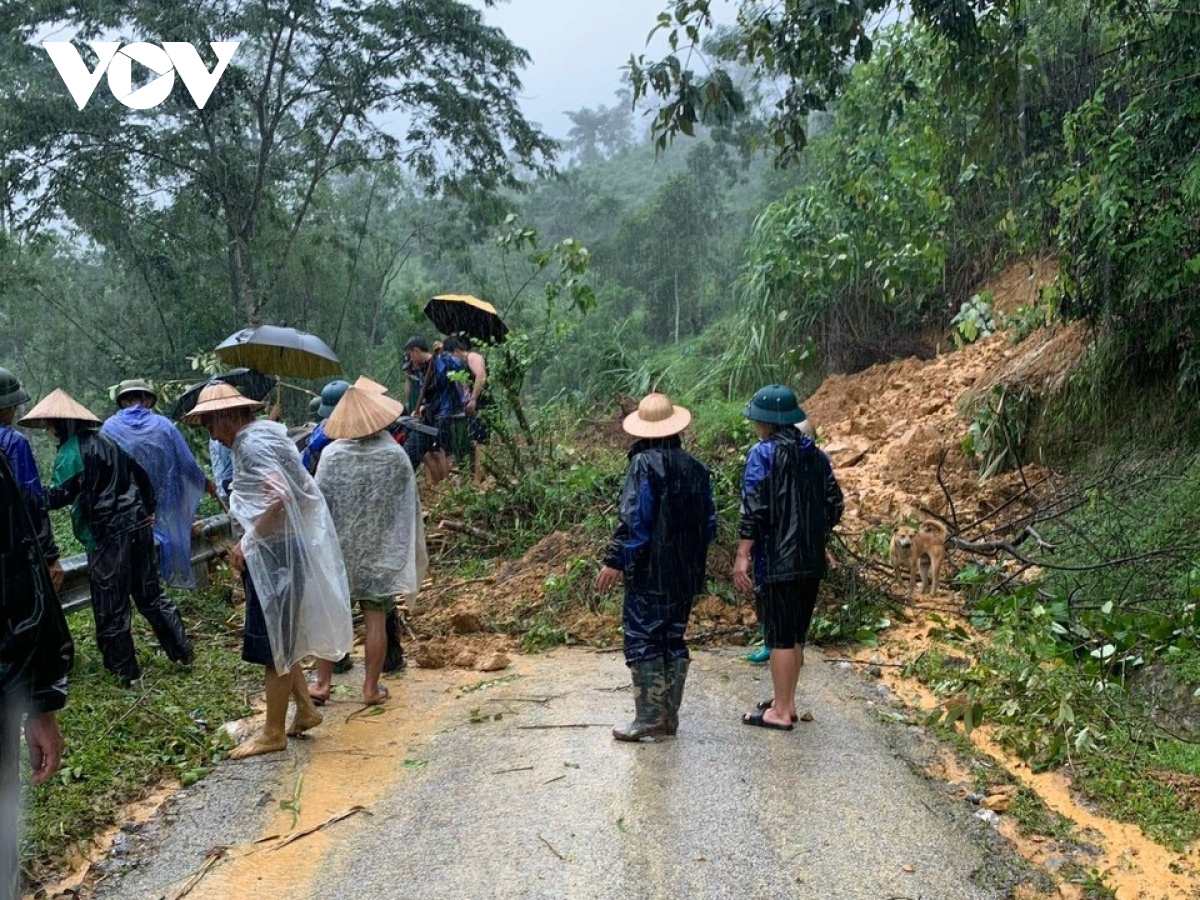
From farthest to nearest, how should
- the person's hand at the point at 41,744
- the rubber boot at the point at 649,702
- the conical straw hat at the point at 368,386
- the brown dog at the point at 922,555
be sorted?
1. the brown dog at the point at 922,555
2. the conical straw hat at the point at 368,386
3. the rubber boot at the point at 649,702
4. the person's hand at the point at 41,744

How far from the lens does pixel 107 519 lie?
6105mm

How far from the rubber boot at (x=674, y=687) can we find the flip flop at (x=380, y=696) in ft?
5.53

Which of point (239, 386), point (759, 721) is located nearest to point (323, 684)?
point (759, 721)

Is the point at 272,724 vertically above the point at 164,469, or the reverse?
the point at 164,469

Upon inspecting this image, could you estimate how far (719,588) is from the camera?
7395 millimetres

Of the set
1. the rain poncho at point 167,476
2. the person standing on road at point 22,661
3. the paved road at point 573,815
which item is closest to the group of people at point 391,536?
the paved road at point 573,815

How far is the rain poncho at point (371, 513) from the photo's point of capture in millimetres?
5680

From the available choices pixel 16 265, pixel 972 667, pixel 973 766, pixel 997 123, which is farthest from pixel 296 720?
pixel 16 265

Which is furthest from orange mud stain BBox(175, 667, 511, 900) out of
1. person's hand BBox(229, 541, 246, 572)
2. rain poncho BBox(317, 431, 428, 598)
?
person's hand BBox(229, 541, 246, 572)

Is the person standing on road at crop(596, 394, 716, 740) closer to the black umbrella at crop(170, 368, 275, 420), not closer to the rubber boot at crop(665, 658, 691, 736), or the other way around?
the rubber boot at crop(665, 658, 691, 736)

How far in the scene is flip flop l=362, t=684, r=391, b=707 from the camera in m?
5.82

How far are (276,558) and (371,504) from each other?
756 millimetres

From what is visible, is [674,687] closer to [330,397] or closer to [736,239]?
[330,397]

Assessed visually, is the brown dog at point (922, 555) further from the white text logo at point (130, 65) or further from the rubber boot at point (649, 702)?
the white text logo at point (130, 65)
